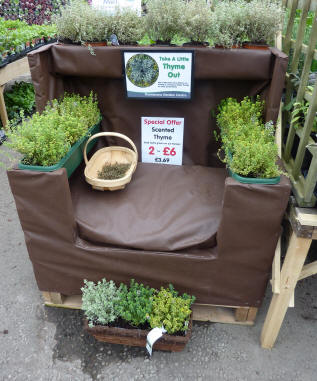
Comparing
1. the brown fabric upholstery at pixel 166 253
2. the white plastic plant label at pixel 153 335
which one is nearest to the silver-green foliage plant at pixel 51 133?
the brown fabric upholstery at pixel 166 253

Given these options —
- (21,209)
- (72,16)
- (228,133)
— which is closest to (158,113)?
(228,133)

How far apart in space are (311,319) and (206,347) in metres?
0.74

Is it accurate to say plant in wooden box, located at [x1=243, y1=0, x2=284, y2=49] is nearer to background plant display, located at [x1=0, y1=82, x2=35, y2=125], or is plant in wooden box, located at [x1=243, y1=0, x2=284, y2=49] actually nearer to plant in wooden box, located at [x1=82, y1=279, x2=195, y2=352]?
plant in wooden box, located at [x1=82, y1=279, x2=195, y2=352]

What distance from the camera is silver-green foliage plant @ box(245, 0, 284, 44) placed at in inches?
73.3

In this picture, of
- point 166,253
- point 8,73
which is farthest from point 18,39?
point 166,253

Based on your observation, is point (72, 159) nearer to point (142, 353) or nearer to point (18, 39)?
point (142, 353)

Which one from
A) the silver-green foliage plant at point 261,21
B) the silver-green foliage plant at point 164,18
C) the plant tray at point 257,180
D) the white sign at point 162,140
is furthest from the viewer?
the white sign at point 162,140

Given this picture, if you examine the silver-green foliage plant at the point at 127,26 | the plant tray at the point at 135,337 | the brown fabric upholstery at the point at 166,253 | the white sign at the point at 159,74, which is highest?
the silver-green foliage plant at the point at 127,26

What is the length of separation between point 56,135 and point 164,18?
3.23 ft

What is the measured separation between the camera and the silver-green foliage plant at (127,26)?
203 cm

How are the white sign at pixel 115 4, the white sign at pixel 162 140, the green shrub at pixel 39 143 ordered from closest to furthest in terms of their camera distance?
the green shrub at pixel 39 143 < the white sign at pixel 115 4 < the white sign at pixel 162 140

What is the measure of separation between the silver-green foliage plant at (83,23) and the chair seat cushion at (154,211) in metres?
0.91

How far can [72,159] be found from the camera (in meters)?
1.92

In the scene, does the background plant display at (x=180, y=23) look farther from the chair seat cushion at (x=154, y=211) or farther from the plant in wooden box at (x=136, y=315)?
the plant in wooden box at (x=136, y=315)
